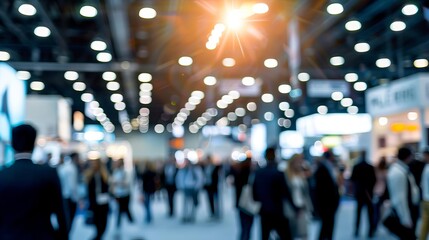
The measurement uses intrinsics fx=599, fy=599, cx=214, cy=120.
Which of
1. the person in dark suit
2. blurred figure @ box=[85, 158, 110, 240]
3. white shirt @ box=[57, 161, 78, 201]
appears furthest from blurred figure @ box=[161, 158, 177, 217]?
the person in dark suit

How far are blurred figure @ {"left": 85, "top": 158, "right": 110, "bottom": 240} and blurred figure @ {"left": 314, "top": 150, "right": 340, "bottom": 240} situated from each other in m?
3.17

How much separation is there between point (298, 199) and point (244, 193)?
854mm

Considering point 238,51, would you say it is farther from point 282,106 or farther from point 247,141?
point 247,141

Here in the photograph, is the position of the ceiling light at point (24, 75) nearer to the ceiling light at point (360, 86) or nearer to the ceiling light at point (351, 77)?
the ceiling light at point (351, 77)

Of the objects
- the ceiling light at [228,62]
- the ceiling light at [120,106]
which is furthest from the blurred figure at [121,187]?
the ceiling light at [120,106]

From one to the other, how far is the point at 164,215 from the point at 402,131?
638 centimetres

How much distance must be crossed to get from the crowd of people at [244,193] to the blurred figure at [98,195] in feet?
0.05

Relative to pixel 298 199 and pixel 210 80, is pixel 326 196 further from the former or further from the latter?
pixel 210 80

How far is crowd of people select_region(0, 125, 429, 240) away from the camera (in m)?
2.96

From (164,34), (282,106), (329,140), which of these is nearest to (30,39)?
(164,34)

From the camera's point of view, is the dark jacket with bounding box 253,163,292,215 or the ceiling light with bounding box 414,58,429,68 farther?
Result: the ceiling light with bounding box 414,58,429,68

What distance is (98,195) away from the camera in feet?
29.3

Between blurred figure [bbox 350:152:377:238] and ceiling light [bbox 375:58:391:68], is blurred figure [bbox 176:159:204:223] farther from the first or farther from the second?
ceiling light [bbox 375:58:391:68]

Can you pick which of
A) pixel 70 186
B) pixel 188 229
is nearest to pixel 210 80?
pixel 188 229
